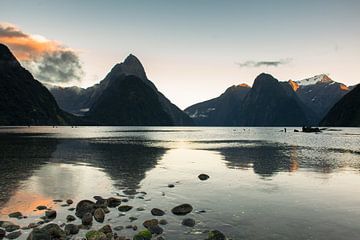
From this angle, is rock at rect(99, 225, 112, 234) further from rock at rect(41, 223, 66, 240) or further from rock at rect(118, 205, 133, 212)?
rock at rect(118, 205, 133, 212)

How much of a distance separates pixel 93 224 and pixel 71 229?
1924mm

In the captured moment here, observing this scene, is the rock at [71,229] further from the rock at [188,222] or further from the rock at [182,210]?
the rock at [182,210]

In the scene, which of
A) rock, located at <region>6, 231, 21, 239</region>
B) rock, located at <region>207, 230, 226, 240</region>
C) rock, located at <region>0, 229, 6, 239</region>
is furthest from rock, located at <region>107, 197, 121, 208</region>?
rock, located at <region>207, 230, 226, 240</region>

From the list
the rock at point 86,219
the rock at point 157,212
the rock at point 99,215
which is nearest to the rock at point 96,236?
the rock at point 86,219

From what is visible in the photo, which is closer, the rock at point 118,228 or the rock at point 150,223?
the rock at point 118,228

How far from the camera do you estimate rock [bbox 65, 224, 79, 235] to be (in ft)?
61.9

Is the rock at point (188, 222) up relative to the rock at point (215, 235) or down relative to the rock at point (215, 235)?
down

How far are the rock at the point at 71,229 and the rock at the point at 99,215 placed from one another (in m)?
2.09

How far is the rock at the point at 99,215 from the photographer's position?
21516 mm

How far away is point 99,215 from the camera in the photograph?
71.6ft

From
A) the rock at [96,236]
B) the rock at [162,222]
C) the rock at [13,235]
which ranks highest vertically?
the rock at [96,236]

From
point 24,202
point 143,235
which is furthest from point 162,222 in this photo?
point 24,202

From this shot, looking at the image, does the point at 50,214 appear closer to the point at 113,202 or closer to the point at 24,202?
the point at 113,202

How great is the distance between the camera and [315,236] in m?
19.0
